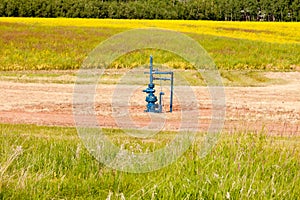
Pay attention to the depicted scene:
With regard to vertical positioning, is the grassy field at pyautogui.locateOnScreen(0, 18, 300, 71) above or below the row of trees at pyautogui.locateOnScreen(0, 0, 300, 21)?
below

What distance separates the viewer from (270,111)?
14.1m

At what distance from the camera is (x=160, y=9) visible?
238 feet

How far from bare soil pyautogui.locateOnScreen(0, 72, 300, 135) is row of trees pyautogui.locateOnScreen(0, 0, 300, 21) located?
172 ft

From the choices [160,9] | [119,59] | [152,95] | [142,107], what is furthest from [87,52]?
[160,9]

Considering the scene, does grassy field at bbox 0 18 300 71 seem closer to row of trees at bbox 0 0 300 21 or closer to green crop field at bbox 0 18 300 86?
green crop field at bbox 0 18 300 86

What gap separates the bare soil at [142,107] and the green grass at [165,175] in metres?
2.80

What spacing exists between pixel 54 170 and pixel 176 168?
4.22ft

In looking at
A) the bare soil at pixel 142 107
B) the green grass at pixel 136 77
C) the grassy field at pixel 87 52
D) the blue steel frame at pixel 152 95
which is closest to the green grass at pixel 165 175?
the bare soil at pixel 142 107

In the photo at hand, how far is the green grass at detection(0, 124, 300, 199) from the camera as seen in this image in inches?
203

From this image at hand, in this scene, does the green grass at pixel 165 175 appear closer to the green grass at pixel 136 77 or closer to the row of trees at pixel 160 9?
the green grass at pixel 136 77

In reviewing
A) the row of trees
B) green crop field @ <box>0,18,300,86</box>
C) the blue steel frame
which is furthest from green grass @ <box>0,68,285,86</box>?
the row of trees

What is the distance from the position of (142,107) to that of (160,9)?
59.9m

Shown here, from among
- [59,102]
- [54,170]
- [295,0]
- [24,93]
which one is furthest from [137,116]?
[295,0]

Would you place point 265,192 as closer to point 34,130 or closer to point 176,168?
point 176,168
